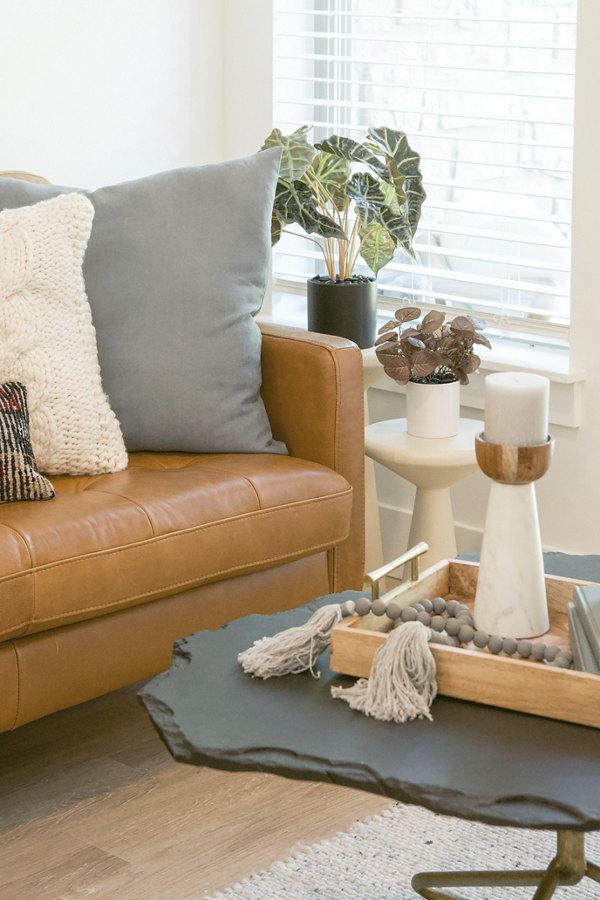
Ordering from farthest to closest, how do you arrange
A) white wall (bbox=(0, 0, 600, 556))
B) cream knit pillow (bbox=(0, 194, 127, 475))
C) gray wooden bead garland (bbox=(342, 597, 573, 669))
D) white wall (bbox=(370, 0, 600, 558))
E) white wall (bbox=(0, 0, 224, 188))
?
white wall (bbox=(0, 0, 224, 188)) → white wall (bbox=(0, 0, 600, 556)) → white wall (bbox=(370, 0, 600, 558)) → cream knit pillow (bbox=(0, 194, 127, 475)) → gray wooden bead garland (bbox=(342, 597, 573, 669))

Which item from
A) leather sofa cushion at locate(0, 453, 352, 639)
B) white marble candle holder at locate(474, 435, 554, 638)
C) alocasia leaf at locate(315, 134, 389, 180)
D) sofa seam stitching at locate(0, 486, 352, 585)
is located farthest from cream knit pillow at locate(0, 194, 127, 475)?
white marble candle holder at locate(474, 435, 554, 638)

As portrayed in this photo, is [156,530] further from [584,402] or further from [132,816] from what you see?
[584,402]

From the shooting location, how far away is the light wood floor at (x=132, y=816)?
1834 mm

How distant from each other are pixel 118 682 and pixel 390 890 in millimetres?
589

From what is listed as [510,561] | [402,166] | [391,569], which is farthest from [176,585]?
[402,166]

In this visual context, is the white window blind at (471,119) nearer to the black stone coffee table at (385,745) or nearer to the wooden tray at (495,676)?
the wooden tray at (495,676)

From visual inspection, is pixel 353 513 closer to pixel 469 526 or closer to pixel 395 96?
pixel 469 526

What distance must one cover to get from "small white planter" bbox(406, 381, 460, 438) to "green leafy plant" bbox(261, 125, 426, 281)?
0.38 metres

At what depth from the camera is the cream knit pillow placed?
7.16ft

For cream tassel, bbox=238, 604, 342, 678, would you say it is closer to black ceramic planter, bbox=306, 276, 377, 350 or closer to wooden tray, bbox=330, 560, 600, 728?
wooden tray, bbox=330, 560, 600, 728

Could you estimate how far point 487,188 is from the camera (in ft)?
9.98

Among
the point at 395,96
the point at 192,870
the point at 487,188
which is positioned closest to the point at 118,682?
the point at 192,870

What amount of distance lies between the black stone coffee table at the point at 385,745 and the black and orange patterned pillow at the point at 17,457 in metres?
0.71

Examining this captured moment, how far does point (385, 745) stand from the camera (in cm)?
120
